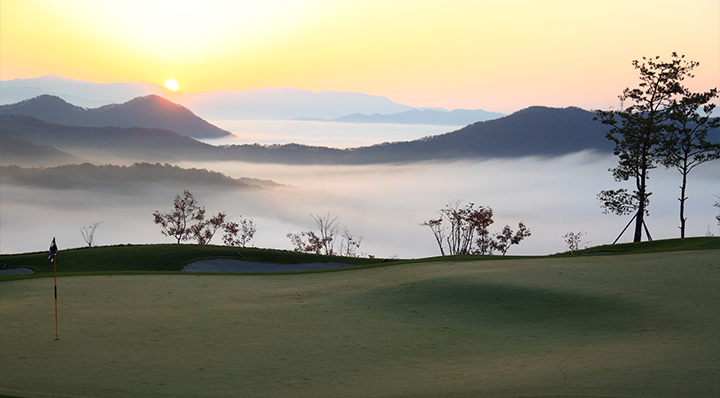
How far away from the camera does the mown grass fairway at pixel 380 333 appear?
7.22 meters

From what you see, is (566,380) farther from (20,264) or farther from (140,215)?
(140,215)

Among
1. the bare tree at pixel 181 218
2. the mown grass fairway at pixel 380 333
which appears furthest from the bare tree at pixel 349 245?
the mown grass fairway at pixel 380 333

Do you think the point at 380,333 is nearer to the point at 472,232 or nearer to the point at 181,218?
the point at 472,232

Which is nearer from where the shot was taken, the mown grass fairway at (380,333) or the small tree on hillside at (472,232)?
the mown grass fairway at (380,333)

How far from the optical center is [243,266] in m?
22.3

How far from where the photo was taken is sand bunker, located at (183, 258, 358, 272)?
21.8 metres

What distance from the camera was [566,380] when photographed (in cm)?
727

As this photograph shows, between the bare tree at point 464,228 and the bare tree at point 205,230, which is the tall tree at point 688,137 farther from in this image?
the bare tree at point 205,230

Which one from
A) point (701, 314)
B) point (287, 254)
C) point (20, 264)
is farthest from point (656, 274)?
point (20, 264)

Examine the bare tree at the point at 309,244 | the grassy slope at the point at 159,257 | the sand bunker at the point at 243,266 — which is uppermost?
the bare tree at the point at 309,244

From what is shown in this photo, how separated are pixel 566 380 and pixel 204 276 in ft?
32.5

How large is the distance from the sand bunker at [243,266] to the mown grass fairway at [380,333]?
22.9ft

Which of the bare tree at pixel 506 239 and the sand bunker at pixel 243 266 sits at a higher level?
the bare tree at pixel 506 239

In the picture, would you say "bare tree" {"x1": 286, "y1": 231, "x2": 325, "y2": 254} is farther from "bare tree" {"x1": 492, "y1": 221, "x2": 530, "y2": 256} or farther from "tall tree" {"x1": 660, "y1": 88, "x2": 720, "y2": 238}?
"tall tree" {"x1": 660, "y1": 88, "x2": 720, "y2": 238}
